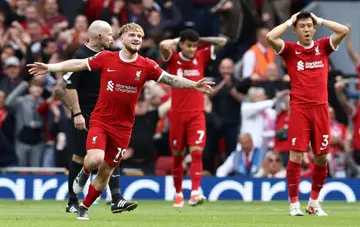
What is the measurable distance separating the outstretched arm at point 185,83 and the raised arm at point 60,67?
3.44ft

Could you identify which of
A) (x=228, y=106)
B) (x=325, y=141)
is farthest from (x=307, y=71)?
(x=228, y=106)

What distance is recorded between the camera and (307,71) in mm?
15469

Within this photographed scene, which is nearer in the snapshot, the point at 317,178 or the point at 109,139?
the point at 109,139

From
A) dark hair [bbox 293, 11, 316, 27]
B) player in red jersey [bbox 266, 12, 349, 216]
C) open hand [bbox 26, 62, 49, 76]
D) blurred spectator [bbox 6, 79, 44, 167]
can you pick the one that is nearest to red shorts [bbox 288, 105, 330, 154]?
player in red jersey [bbox 266, 12, 349, 216]

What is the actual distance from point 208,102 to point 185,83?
26.7 feet

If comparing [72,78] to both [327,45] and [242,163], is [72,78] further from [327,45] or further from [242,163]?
→ [242,163]

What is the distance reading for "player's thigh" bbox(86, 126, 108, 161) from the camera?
45.9ft

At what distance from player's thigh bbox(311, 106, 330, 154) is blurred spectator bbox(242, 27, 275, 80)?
715 cm

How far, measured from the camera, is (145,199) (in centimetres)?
2080

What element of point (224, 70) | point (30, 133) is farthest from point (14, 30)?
point (224, 70)

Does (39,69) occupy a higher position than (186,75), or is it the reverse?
(39,69)

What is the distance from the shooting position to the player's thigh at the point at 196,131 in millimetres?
18375

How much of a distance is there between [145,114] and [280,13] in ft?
13.5

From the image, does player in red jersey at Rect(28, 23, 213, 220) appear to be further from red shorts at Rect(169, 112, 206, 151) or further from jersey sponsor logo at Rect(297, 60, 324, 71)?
red shorts at Rect(169, 112, 206, 151)
